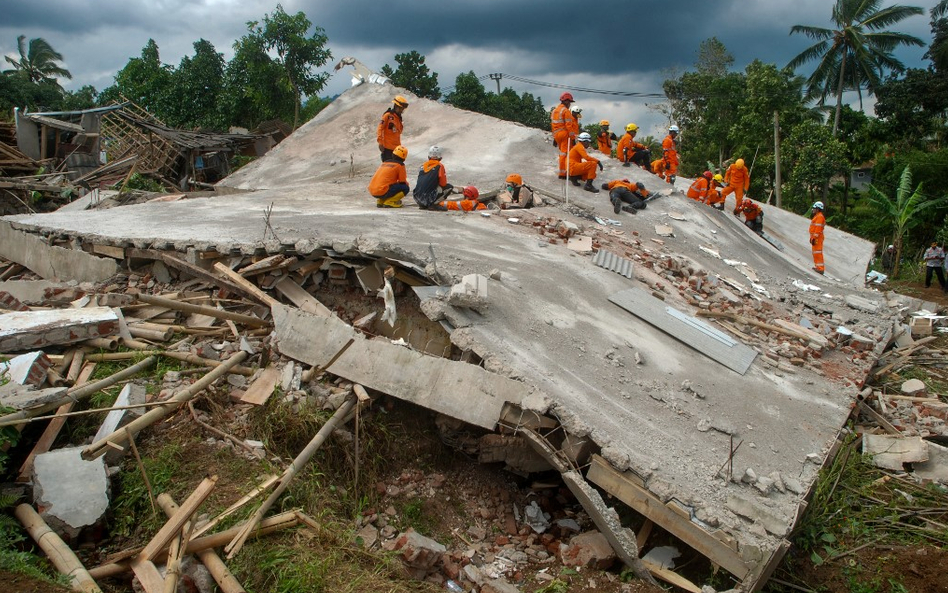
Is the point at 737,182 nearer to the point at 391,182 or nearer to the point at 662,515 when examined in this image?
the point at 391,182

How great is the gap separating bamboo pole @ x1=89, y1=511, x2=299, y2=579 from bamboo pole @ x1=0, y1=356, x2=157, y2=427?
1143 millimetres

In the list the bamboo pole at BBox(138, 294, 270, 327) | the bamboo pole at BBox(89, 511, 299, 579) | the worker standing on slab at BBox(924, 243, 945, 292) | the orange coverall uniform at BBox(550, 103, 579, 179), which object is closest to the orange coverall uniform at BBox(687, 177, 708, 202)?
the orange coverall uniform at BBox(550, 103, 579, 179)

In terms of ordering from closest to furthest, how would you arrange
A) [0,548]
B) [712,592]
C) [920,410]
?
[0,548], [712,592], [920,410]

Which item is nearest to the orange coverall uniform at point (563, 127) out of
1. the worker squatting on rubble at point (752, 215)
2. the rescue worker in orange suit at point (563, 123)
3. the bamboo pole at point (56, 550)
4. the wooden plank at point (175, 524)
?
the rescue worker in orange suit at point (563, 123)

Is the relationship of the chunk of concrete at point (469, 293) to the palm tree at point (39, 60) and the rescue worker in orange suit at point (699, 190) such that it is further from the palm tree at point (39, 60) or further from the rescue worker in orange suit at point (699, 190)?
the palm tree at point (39, 60)

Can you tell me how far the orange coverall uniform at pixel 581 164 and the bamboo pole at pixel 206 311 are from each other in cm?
798

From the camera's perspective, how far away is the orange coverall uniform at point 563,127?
12570 mm

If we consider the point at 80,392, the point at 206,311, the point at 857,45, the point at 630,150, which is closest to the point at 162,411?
the point at 80,392

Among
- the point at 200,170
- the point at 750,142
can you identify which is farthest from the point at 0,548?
the point at 750,142

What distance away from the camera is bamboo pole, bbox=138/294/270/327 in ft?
18.5

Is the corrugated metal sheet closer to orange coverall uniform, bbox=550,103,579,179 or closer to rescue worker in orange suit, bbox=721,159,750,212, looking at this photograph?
orange coverall uniform, bbox=550,103,579,179

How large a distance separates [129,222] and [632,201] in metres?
8.37

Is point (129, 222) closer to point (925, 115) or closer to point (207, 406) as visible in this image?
point (207, 406)

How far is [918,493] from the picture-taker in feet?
18.6
